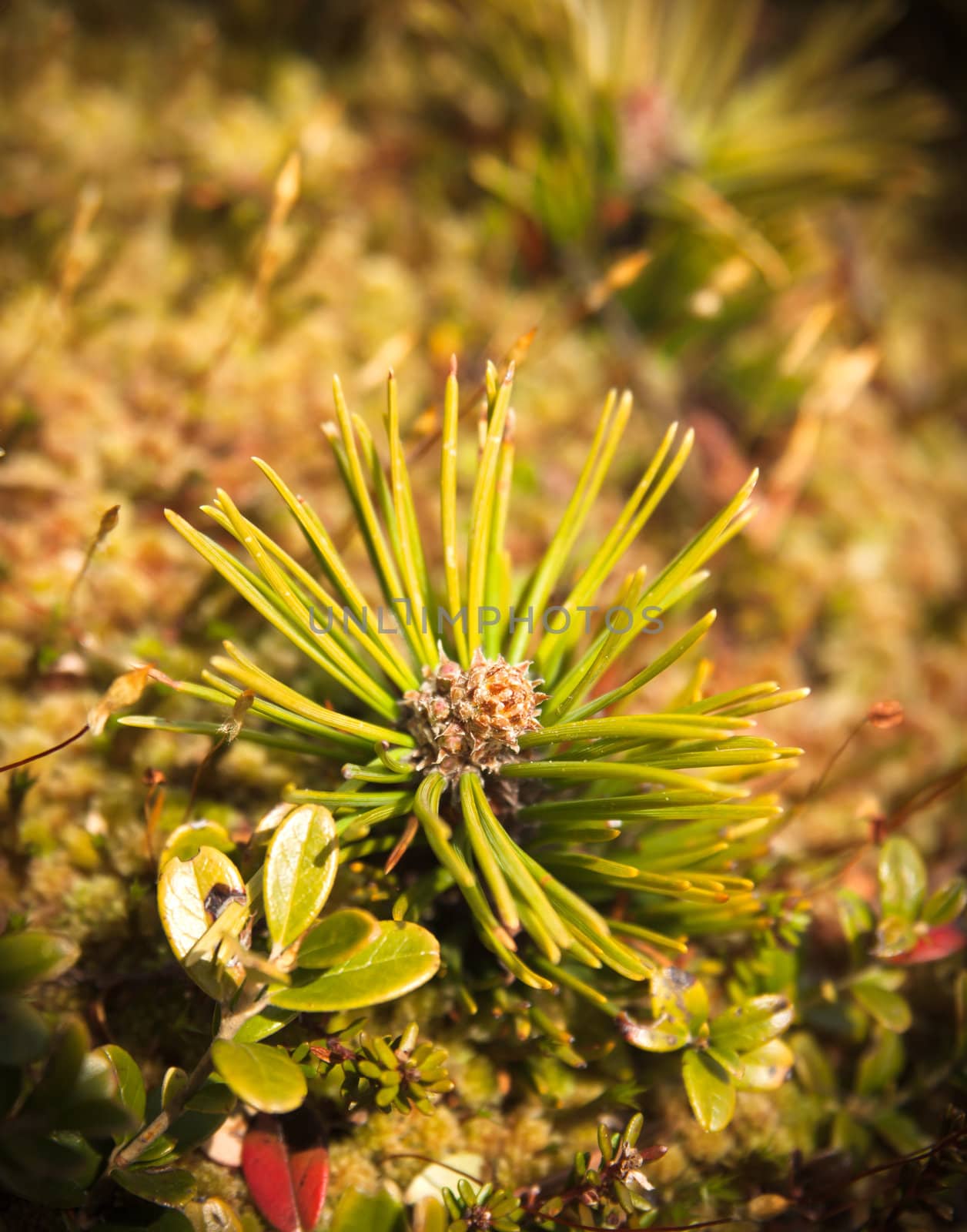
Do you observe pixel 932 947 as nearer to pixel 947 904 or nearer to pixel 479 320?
pixel 947 904

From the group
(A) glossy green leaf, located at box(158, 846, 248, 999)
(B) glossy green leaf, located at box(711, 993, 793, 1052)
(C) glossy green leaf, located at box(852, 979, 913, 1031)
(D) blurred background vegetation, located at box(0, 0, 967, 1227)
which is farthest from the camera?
(D) blurred background vegetation, located at box(0, 0, 967, 1227)

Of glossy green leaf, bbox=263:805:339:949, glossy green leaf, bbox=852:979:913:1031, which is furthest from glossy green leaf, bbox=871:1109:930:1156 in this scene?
glossy green leaf, bbox=263:805:339:949

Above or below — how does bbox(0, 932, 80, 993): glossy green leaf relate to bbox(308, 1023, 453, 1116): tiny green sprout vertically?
above

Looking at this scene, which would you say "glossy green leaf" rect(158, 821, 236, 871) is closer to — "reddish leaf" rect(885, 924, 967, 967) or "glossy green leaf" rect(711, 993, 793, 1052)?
"glossy green leaf" rect(711, 993, 793, 1052)

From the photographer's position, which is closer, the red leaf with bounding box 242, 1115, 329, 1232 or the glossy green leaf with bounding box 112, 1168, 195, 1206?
the glossy green leaf with bounding box 112, 1168, 195, 1206

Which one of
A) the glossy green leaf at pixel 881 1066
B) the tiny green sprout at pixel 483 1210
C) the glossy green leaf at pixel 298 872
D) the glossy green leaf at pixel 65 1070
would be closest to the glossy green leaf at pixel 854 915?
the glossy green leaf at pixel 881 1066

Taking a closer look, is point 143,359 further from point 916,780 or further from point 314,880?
point 916,780
